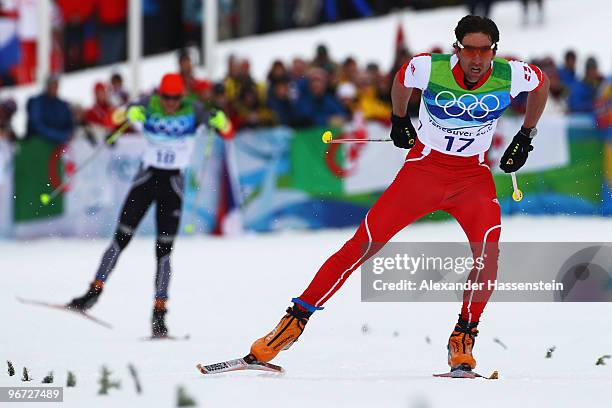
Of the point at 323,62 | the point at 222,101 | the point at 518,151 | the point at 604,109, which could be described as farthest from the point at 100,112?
the point at 518,151

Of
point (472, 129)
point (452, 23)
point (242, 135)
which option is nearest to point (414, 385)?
point (472, 129)

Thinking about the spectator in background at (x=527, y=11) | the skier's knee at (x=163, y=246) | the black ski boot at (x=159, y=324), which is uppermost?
the spectator in background at (x=527, y=11)

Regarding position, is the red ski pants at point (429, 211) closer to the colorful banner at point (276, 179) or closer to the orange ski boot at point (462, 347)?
the orange ski boot at point (462, 347)

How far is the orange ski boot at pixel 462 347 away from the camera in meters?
7.16

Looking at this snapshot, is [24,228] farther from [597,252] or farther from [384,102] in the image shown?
[597,252]

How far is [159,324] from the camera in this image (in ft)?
31.8

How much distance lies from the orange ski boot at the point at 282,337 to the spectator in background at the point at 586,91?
922 centimetres

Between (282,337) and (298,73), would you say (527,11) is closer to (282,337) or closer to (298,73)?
(298,73)

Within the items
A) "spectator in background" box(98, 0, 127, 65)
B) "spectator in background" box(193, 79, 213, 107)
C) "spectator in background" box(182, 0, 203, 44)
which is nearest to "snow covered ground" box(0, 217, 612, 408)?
"spectator in background" box(193, 79, 213, 107)

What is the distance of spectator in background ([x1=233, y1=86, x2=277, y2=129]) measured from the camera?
15852 mm

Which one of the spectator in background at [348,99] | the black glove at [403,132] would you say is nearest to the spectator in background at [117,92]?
the spectator in background at [348,99]

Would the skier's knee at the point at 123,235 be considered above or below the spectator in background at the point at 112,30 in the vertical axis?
below

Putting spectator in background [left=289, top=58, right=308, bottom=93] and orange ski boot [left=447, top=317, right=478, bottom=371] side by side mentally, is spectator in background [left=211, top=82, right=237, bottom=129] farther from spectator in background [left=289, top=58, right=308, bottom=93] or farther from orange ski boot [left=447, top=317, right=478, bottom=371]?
orange ski boot [left=447, top=317, right=478, bottom=371]

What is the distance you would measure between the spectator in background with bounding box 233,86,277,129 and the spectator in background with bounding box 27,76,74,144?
1912 mm
